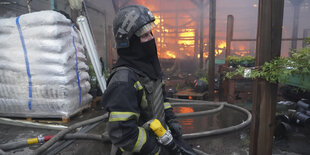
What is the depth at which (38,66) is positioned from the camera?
4.46 meters

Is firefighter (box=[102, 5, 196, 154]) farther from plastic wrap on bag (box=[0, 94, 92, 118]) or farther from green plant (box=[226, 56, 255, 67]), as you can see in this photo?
green plant (box=[226, 56, 255, 67])

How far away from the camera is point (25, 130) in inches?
164

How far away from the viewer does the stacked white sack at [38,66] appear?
439cm

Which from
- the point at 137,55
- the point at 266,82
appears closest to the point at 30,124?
the point at 137,55

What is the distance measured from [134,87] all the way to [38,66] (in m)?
3.83

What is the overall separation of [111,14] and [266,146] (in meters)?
12.7

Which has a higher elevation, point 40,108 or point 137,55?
point 137,55

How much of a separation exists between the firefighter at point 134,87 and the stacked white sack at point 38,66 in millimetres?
3194

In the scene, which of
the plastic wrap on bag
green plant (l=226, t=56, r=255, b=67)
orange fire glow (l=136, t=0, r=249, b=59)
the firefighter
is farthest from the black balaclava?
orange fire glow (l=136, t=0, r=249, b=59)

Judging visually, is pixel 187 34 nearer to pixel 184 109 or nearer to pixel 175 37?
pixel 175 37

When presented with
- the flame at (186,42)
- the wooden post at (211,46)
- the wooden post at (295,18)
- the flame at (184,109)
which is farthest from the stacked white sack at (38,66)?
the wooden post at (295,18)

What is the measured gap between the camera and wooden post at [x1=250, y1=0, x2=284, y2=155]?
1.73 m

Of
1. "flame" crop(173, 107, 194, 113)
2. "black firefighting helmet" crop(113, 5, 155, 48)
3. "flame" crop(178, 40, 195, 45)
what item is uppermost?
"flame" crop(178, 40, 195, 45)

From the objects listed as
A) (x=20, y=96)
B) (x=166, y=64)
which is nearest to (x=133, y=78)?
(x=20, y=96)
